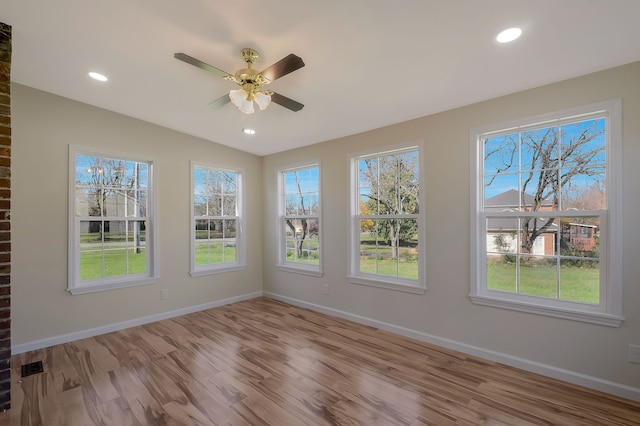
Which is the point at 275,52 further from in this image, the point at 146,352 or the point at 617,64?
the point at 146,352

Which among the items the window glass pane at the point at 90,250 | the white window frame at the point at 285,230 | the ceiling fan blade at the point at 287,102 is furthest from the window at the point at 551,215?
the window glass pane at the point at 90,250

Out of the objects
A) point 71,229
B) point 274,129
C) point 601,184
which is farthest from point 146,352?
point 601,184

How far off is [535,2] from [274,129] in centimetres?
297

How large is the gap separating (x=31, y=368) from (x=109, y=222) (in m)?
1.68

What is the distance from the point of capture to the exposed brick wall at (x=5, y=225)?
2.21 metres

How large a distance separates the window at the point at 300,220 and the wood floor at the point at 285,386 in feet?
4.58

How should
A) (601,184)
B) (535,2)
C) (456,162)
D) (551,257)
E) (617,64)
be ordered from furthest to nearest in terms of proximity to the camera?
(456,162), (551,257), (601,184), (617,64), (535,2)

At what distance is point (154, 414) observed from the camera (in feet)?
6.89

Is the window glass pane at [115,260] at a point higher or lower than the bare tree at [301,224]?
lower

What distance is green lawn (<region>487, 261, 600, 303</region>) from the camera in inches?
96.7

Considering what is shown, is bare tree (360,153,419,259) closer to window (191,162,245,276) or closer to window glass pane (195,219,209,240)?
window (191,162,245,276)

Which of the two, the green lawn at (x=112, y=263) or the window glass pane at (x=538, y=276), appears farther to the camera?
the green lawn at (x=112, y=263)

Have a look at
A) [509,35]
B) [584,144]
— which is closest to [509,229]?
[584,144]

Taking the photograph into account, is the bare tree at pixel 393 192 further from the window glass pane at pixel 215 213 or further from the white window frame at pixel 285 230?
the window glass pane at pixel 215 213
